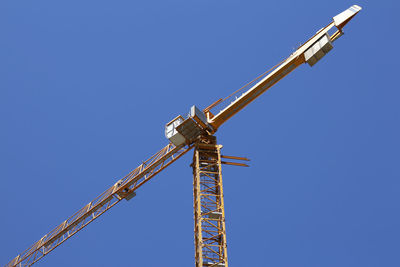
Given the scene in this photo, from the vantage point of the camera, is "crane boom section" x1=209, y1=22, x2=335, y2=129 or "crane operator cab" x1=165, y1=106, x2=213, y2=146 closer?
"crane boom section" x1=209, y1=22, x2=335, y2=129

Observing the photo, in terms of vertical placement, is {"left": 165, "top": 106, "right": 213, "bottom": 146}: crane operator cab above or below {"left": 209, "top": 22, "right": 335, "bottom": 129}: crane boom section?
below

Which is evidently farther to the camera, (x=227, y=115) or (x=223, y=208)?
(x=227, y=115)

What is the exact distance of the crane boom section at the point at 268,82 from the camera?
50.1m

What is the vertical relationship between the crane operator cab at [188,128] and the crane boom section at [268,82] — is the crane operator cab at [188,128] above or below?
below

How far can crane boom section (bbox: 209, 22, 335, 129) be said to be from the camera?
5006 cm

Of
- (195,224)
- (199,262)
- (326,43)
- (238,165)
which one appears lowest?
(199,262)

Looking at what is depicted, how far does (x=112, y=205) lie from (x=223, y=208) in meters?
16.4

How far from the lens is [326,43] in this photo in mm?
48500

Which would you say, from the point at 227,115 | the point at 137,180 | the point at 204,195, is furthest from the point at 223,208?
the point at 137,180

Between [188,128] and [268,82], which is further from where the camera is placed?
[188,128]

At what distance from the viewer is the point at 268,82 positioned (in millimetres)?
51281

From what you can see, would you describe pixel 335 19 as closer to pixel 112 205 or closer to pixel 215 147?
pixel 215 147

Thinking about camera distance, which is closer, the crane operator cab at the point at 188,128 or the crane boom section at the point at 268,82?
the crane boom section at the point at 268,82

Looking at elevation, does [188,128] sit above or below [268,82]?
below
